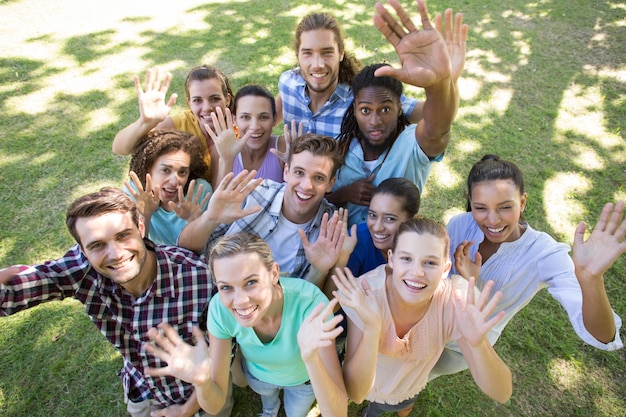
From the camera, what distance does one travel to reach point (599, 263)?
171cm

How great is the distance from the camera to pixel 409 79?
2.01 meters

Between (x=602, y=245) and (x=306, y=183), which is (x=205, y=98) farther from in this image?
(x=602, y=245)

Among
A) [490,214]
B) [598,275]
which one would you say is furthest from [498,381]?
[490,214]

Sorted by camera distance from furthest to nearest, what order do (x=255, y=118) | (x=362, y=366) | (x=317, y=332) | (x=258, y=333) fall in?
(x=255, y=118) < (x=258, y=333) < (x=362, y=366) < (x=317, y=332)

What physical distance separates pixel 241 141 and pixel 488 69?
5033 mm

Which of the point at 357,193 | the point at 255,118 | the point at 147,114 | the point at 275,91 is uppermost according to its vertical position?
the point at 147,114

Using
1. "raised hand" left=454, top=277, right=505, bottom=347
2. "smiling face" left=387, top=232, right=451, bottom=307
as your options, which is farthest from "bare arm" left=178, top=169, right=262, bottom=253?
"raised hand" left=454, top=277, right=505, bottom=347

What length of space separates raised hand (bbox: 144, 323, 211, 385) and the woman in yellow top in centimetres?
132

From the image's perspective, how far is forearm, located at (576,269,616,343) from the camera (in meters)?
1.72

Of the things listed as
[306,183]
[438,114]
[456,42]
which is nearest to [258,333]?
[306,183]

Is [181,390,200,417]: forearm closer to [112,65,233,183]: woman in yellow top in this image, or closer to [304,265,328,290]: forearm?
[304,265,328,290]: forearm

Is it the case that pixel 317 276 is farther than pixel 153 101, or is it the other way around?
pixel 153 101

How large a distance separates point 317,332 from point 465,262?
100cm

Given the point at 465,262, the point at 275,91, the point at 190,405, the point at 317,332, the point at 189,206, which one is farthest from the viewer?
the point at 275,91
